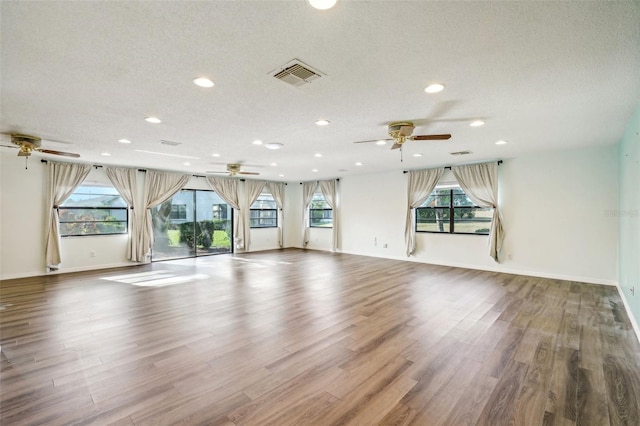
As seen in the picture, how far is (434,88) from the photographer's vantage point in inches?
104

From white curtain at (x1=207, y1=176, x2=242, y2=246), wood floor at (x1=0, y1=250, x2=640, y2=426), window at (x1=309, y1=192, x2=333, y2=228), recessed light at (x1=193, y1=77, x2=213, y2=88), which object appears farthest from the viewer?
window at (x1=309, y1=192, x2=333, y2=228)

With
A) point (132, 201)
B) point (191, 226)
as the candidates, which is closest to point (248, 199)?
point (191, 226)

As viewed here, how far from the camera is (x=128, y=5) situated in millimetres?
1572

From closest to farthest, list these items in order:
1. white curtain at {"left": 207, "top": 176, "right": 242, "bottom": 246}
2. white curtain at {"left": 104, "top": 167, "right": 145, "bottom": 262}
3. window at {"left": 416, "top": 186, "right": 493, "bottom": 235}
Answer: window at {"left": 416, "top": 186, "right": 493, "bottom": 235} < white curtain at {"left": 104, "top": 167, "right": 145, "bottom": 262} < white curtain at {"left": 207, "top": 176, "right": 242, "bottom": 246}

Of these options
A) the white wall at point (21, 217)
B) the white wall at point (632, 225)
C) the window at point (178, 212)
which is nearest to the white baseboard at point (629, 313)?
the white wall at point (632, 225)

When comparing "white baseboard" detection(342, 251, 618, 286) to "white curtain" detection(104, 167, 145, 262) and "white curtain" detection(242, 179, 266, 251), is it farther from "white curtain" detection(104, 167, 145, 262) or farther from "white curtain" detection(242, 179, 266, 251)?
"white curtain" detection(104, 167, 145, 262)

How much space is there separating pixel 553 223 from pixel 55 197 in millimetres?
10363

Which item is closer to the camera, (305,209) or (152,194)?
(152,194)

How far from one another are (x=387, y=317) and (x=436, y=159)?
4052 millimetres

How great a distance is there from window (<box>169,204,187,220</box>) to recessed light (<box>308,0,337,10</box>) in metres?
7.88

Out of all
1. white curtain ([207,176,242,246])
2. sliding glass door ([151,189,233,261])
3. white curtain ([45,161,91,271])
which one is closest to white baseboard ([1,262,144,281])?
white curtain ([45,161,91,271])

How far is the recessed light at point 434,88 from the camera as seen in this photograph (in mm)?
2596

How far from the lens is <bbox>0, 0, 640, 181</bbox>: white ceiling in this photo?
1661 millimetres

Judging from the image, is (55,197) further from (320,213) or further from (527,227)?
(527,227)
